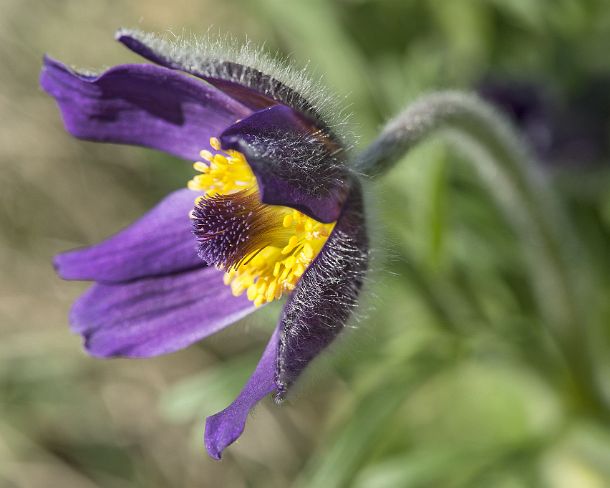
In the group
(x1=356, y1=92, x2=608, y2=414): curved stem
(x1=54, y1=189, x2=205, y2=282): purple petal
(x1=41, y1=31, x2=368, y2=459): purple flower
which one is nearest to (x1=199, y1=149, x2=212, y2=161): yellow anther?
(x1=41, y1=31, x2=368, y2=459): purple flower

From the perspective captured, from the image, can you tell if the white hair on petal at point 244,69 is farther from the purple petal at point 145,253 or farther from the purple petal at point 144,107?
the purple petal at point 145,253

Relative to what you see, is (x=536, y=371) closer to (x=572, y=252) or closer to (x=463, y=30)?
(x=572, y=252)

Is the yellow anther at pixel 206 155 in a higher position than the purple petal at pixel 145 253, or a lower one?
higher

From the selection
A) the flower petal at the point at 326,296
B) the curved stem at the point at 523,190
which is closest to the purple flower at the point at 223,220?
the flower petal at the point at 326,296

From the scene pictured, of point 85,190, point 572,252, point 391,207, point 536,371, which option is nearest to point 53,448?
point 85,190

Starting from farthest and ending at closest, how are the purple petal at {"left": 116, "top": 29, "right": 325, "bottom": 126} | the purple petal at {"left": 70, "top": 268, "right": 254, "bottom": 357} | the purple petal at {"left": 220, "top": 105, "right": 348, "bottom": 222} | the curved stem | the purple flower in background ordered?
1. the purple flower in background
2. the purple petal at {"left": 70, "top": 268, "right": 254, "bottom": 357}
3. the curved stem
4. the purple petal at {"left": 116, "top": 29, "right": 325, "bottom": 126}
5. the purple petal at {"left": 220, "top": 105, "right": 348, "bottom": 222}

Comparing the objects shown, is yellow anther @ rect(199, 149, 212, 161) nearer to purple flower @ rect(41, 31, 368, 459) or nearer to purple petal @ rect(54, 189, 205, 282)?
purple flower @ rect(41, 31, 368, 459)
